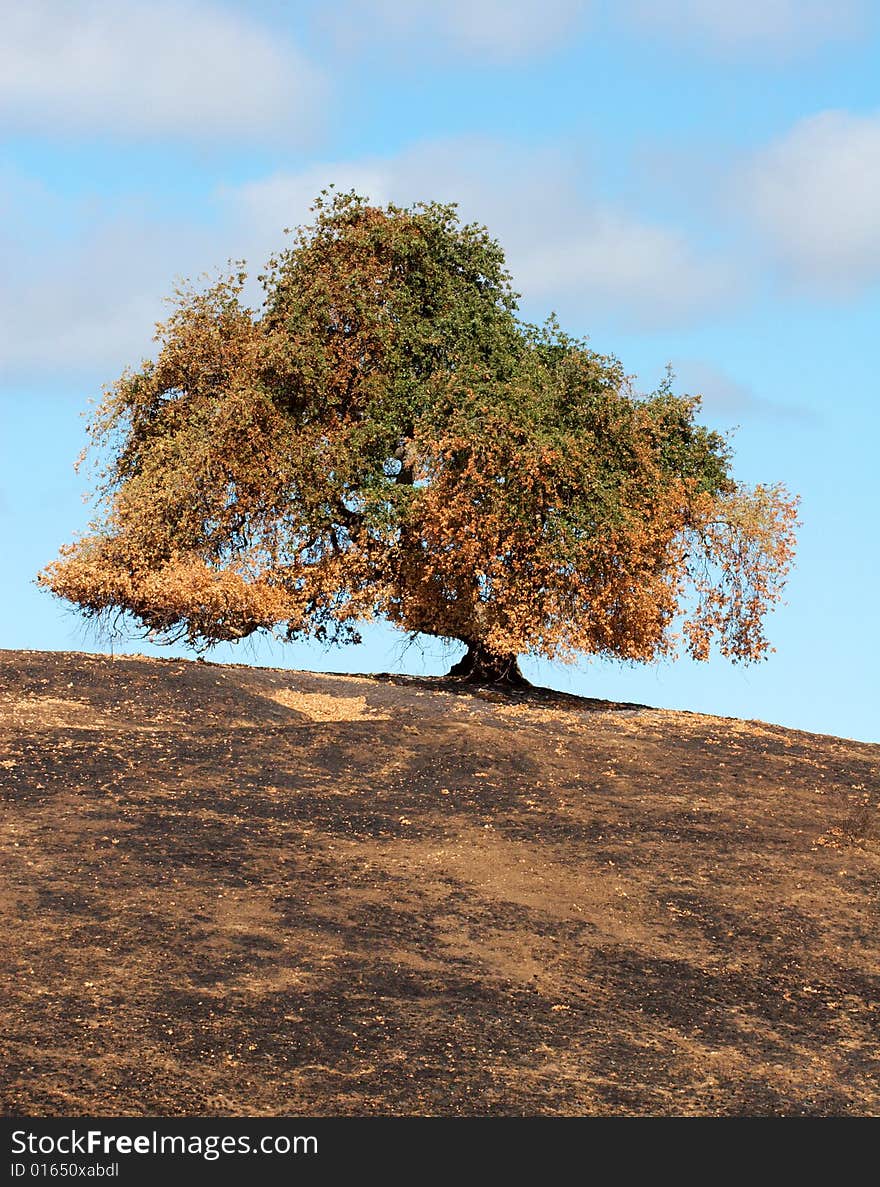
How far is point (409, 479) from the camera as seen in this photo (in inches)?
1001

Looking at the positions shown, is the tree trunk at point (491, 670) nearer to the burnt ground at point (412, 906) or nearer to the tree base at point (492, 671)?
the tree base at point (492, 671)

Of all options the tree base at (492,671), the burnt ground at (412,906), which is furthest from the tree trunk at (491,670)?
the burnt ground at (412,906)

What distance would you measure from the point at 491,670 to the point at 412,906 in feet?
41.2

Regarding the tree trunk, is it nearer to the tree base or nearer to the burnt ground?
the tree base

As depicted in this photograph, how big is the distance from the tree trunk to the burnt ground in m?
4.43

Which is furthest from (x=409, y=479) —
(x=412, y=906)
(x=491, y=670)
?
(x=412, y=906)

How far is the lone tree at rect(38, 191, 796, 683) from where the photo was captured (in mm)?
22062

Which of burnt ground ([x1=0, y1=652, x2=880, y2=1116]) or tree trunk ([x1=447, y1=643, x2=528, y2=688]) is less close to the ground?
tree trunk ([x1=447, y1=643, x2=528, y2=688])

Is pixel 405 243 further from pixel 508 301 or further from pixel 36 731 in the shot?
Answer: pixel 36 731

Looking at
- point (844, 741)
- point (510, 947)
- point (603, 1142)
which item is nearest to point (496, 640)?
point (844, 741)

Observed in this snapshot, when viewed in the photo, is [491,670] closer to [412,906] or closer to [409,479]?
[409,479]

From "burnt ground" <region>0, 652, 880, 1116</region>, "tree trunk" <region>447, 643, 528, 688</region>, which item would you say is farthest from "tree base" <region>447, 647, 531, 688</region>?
"burnt ground" <region>0, 652, 880, 1116</region>

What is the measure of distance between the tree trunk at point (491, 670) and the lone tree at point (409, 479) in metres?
0.05

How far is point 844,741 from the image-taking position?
70.9ft
